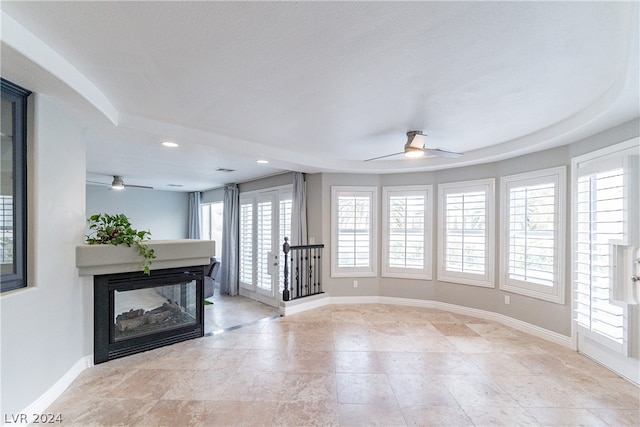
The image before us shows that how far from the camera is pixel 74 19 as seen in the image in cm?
157

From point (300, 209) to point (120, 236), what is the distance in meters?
2.92

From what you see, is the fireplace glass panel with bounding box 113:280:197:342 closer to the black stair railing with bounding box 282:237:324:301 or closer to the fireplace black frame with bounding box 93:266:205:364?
the fireplace black frame with bounding box 93:266:205:364

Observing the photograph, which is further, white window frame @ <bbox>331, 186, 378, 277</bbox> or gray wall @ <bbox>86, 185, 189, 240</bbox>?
gray wall @ <bbox>86, 185, 189, 240</bbox>

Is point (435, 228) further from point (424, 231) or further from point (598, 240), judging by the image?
point (598, 240)

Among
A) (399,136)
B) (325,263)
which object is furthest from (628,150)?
(325,263)

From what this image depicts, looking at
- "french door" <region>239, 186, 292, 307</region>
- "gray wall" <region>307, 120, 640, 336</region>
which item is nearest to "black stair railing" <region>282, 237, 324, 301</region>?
"gray wall" <region>307, 120, 640, 336</region>

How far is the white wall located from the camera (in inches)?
77.9

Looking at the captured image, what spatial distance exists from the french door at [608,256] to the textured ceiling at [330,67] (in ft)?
1.40

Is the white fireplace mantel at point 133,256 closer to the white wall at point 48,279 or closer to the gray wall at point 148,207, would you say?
the white wall at point 48,279

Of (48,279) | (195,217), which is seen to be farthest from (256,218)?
(48,279)

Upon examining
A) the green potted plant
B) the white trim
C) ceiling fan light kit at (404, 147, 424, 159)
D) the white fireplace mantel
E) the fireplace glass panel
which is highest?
ceiling fan light kit at (404, 147, 424, 159)

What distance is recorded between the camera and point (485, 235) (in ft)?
14.7

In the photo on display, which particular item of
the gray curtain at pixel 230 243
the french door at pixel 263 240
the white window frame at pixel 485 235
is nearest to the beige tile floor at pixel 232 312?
the french door at pixel 263 240

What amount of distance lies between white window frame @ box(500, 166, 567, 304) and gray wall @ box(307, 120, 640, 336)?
0.18ft
